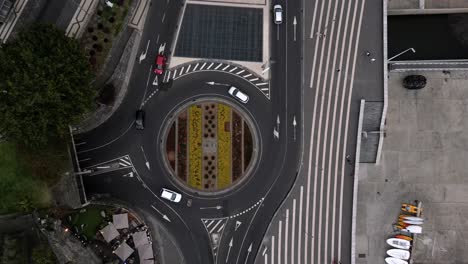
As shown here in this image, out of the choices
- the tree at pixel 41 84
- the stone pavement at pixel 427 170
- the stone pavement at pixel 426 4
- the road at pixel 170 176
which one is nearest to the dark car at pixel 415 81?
the stone pavement at pixel 427 170

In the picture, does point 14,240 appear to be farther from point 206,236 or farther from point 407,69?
point 407,69

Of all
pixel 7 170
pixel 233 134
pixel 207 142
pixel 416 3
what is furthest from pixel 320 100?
pixel 7 170

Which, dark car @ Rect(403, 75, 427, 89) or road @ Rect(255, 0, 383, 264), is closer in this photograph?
road @ Rect(255, 0, 383, 264)

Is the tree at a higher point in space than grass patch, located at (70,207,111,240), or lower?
higher

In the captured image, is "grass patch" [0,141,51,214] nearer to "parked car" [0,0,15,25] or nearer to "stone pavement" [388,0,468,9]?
"parked car" [0,0,15,25]

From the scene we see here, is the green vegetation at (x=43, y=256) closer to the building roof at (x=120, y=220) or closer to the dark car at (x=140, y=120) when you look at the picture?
the building roof at (x=120, y=220)

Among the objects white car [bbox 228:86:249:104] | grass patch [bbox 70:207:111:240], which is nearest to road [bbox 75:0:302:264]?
white car [bbox 228:86:249:104]

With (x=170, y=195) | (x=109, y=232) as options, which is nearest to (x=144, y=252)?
(x=109, y=232)
